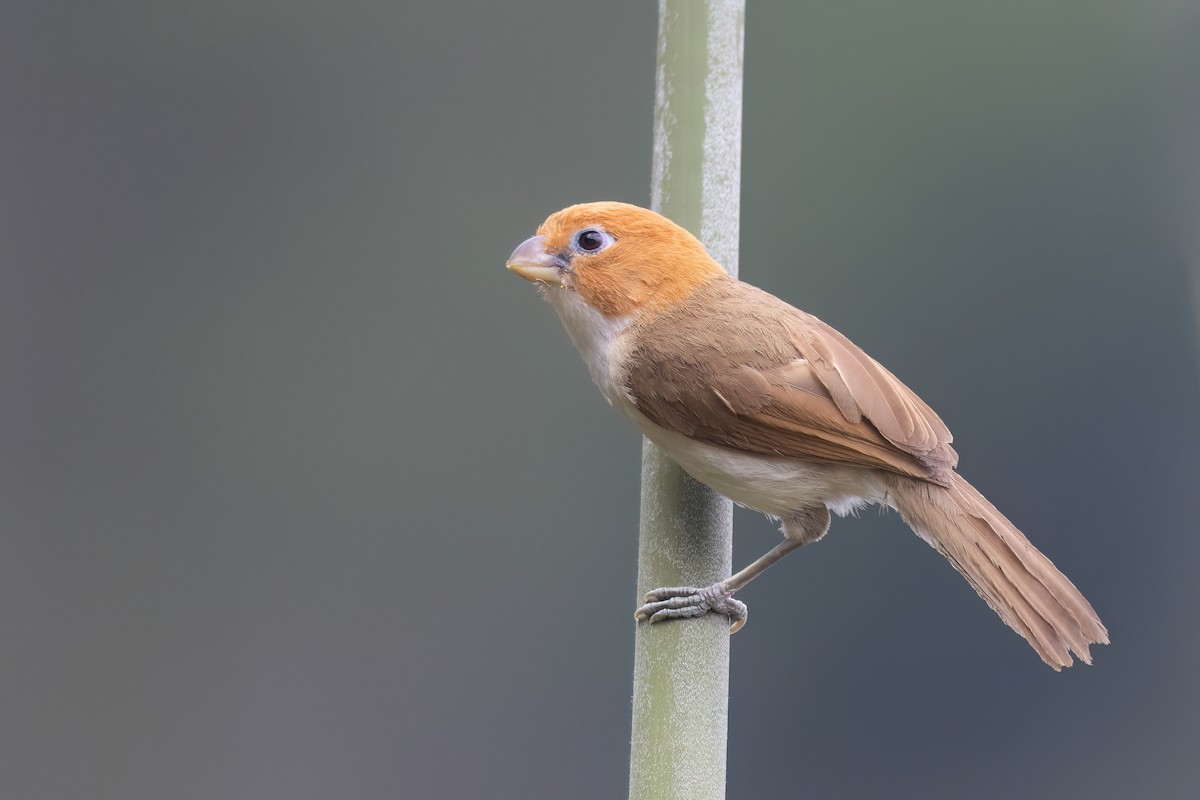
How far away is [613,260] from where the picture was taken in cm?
170

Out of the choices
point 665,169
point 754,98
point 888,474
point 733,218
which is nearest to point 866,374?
point 888,474

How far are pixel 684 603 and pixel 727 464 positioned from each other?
0.69ft

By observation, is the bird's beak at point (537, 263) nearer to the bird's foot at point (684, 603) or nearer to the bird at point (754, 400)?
the bird at point (754, 400)

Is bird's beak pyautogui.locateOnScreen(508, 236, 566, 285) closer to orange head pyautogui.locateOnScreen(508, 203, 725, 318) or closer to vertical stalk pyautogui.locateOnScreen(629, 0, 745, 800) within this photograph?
orange head pyautogui.locateOnScreen(508, 203, 725, 318)

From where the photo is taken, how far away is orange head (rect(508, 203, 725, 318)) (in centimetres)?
167

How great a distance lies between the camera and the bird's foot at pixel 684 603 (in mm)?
1447

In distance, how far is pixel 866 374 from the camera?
5.44 feet

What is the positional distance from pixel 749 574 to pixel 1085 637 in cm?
41

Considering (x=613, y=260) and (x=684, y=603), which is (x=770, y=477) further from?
(x=613, y=260)

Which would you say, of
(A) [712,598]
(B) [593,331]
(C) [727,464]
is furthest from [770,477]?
(B) [593,331]

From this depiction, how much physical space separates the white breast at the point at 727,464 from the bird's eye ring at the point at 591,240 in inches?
2.7

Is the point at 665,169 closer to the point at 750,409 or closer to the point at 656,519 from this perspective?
the point at 750,409

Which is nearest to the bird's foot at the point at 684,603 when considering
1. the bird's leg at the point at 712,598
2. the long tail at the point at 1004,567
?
the bird's leg at the point at 712,598

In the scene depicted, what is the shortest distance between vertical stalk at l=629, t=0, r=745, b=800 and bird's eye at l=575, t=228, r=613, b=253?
0.09 meters
